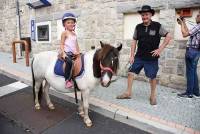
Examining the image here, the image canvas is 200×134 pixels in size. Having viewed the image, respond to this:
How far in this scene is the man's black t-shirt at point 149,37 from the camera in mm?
4543

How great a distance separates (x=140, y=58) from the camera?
486 centimetres

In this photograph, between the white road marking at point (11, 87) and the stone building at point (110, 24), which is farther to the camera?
the white road marking at point (11, 87)

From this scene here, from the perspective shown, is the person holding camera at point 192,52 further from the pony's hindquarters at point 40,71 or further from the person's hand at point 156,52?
the pony's hindquarters at point 40,71

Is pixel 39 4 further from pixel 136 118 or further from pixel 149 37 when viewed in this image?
pixel 136 118

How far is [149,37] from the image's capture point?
462 cm

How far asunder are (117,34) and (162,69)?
67.2 inches

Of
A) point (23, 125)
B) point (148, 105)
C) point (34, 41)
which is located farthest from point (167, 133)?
point (34, 41)

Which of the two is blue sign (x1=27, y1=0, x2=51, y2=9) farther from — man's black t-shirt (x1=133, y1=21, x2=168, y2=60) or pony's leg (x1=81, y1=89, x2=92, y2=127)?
pony's leg (x1=81, y1=89, x2=92, y2=127)

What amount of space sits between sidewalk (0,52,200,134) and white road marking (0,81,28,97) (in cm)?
117

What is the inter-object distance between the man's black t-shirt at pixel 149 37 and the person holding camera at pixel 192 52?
633 mm

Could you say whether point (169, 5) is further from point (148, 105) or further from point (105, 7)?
point (148, 105)

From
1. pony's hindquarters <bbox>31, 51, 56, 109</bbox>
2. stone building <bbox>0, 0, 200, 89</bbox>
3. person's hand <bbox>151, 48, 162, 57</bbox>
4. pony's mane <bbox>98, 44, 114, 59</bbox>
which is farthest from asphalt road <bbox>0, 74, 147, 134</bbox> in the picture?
stone building <bbox>0, 0, 200, 89</bbox>

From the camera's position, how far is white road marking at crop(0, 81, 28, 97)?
6.04 m

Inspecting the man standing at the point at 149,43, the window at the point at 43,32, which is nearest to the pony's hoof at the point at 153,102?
the man standing at the point at 149,43
